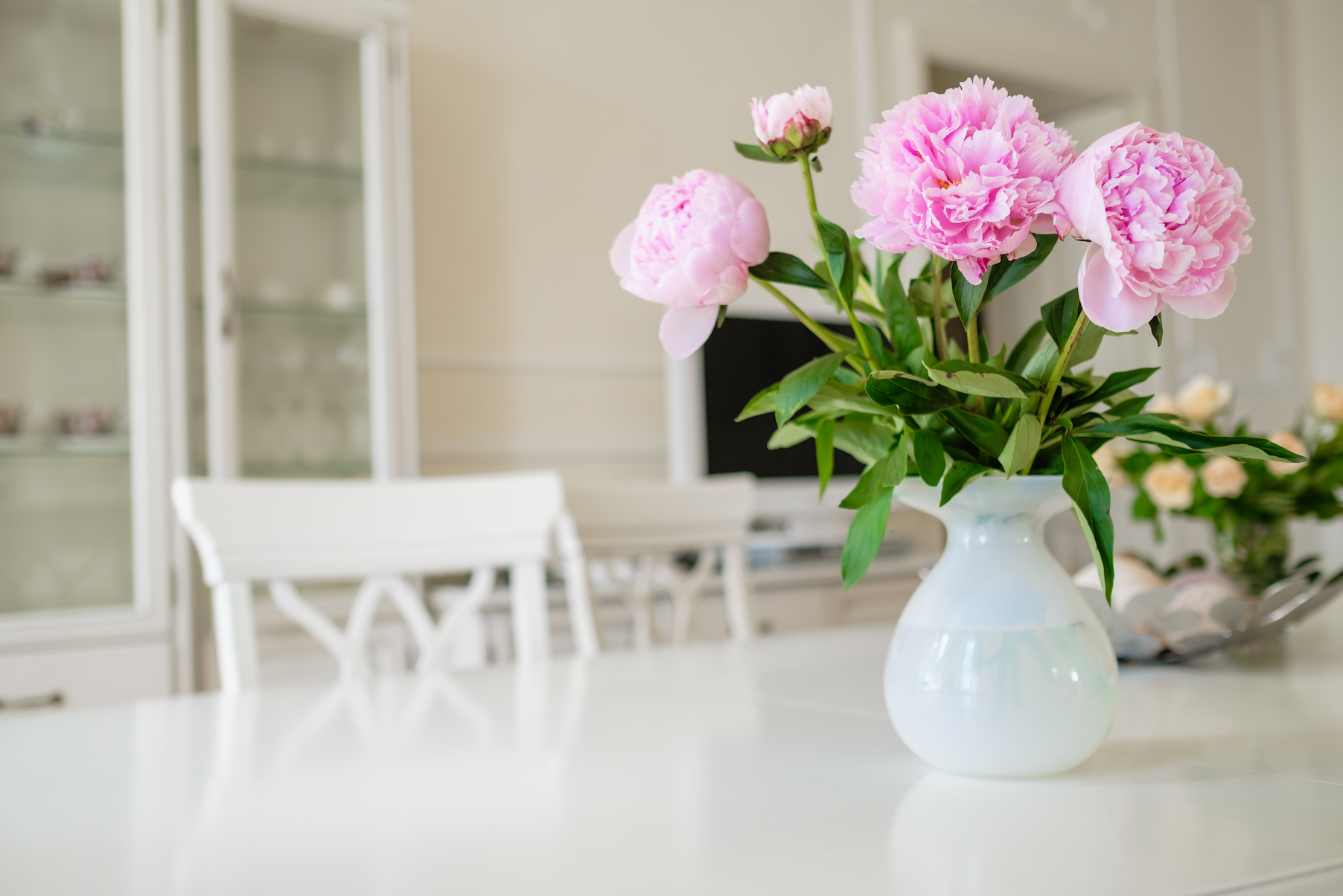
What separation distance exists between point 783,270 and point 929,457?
124mm

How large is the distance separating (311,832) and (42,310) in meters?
1.97

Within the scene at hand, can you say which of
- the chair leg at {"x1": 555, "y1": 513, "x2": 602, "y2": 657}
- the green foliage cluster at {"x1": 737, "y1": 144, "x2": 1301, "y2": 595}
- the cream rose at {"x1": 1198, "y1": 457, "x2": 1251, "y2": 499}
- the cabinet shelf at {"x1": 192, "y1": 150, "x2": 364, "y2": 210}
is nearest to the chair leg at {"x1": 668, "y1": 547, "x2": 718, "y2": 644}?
the chair leg at {"x1": 555, "y1": 513, "x2": 602, "y2": 657}

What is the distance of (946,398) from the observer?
0.55m

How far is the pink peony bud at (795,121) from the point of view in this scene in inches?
21.7

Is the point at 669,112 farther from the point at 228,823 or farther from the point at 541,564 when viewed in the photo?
the point at 228,823

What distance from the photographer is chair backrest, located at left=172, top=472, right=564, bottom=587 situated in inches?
45.5

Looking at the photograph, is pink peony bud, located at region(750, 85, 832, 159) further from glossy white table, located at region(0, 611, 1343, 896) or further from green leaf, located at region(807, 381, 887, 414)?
glossy white table, located at region(0, 611, 1343, 896)

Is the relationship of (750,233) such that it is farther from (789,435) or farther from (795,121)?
(789,435)

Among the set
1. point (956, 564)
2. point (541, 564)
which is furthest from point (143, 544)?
point (956, 564)

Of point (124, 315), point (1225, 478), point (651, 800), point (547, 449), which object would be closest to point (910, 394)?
point (651, 800)

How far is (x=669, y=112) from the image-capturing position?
3219 millimetres

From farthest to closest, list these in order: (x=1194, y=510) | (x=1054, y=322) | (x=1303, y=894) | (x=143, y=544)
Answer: (x=143, y=544) → (x=1194, y=510) → (x=1054, y=322) → (x=1303, y=894)

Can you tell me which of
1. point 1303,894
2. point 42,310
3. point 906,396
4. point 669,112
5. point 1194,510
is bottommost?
point 1303,894

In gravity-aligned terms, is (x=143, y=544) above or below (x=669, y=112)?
below
